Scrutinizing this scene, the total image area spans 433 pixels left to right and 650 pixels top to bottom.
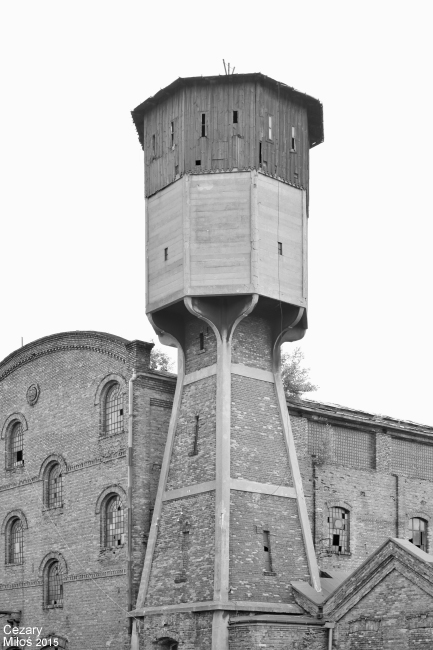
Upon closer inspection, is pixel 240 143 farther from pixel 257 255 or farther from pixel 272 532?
pixel 272 532

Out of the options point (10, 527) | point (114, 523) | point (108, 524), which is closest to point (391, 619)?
point (114, 523)

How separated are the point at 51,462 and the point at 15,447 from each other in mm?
2502

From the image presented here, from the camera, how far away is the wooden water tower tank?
29.4 meters

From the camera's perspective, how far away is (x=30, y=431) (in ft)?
113

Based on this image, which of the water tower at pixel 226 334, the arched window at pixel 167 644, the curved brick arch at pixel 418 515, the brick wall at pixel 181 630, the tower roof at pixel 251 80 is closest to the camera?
the brick wall at pixel 181 630

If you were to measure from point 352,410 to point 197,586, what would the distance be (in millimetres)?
9397

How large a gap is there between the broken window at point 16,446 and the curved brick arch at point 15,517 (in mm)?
1525

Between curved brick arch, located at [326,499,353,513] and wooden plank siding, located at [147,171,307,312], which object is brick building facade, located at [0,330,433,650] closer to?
curved brick arch, located at [326,499,353,513]

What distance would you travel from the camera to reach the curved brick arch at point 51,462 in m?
32.7

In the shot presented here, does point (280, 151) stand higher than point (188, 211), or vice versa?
point (280, 151)

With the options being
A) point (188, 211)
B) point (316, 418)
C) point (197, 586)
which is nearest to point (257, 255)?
point (188, 211)

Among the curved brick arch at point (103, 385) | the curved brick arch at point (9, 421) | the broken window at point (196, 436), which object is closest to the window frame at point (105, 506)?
the broken window at point (196, 436)

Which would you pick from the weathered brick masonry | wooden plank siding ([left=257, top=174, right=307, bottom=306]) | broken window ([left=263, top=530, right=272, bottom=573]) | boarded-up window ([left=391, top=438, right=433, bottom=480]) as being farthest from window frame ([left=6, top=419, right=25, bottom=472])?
boarded-up window ([left=391, top=438, right=433, bottom=480])

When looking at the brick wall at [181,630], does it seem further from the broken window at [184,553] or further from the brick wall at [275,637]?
the broken window at [184,553]
